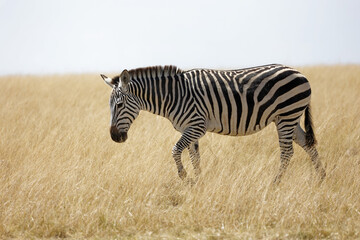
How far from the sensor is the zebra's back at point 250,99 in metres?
7.20

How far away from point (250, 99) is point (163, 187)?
6.74ft

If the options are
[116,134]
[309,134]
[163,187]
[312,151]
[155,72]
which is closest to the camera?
[163,187]

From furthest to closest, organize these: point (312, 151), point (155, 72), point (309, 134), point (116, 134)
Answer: point (309, 134), point (312, 151), point (155, 72), point (116, 134)

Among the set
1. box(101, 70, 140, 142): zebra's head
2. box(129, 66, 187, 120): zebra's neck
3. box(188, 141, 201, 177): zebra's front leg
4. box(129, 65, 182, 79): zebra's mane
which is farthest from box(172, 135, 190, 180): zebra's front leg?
box(129, 65, 182, 79): zebra's mane

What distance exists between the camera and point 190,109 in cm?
702

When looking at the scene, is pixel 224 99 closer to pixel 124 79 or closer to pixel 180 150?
pixel 180 150

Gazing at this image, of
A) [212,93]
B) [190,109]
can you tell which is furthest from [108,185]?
[212,93]

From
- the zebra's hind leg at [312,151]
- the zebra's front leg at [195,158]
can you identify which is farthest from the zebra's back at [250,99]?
the zebra's hind leg at [312,151]

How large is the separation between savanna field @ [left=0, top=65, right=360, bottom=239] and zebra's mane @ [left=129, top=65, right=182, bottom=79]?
1.45 metres

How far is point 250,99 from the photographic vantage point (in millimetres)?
7227

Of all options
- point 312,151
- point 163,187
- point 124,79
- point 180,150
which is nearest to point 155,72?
point 124,79

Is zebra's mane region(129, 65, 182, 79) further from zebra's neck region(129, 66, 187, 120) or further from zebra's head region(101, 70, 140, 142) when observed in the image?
zebra's head region(101, 70, 140, 142)

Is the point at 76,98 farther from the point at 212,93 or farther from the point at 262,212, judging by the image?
the point at 262,212

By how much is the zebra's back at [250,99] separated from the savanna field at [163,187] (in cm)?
76
